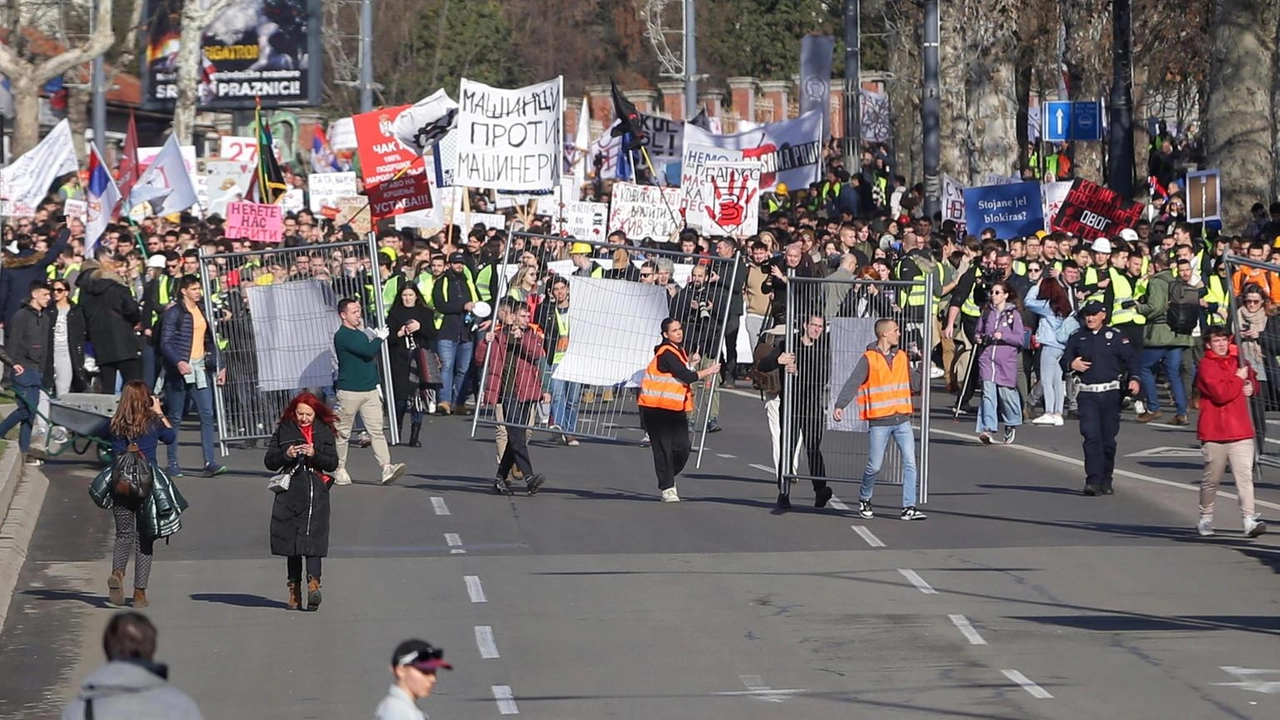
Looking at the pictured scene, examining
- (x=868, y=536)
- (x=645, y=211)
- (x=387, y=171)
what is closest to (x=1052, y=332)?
(x=868, y=536)

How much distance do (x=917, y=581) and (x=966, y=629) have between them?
1498 millimetres

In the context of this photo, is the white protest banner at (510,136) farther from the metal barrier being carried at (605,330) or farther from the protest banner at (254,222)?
the metal barrier being carried at (605,330)

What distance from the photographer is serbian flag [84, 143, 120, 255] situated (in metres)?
25.4

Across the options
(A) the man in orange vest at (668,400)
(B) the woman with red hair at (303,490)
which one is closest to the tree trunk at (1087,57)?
(A) the man in orange vest at (668,400)

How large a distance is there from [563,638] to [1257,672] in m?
3.54

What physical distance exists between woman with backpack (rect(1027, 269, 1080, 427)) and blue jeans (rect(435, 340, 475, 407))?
19.7 feet

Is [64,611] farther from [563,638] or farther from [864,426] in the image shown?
[864,426]

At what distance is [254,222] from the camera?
2938 cm

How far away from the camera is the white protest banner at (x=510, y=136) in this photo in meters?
27.6

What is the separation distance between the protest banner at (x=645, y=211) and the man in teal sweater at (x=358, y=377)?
37.6 ft

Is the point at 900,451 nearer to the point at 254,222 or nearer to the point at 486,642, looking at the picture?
the point at 486,642

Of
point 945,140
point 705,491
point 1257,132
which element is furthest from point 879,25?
point 705,491

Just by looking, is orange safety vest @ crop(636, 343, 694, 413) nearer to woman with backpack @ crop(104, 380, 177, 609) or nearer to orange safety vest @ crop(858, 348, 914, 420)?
orange safety vest @ crop(858, 348, 914, 420)

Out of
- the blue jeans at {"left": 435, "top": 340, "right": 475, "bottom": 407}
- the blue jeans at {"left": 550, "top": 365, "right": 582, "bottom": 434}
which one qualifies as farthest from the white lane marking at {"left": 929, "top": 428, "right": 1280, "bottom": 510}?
the blue jeans at {"left": 435, "top": 340, "right": 475, "bottom": 407}
